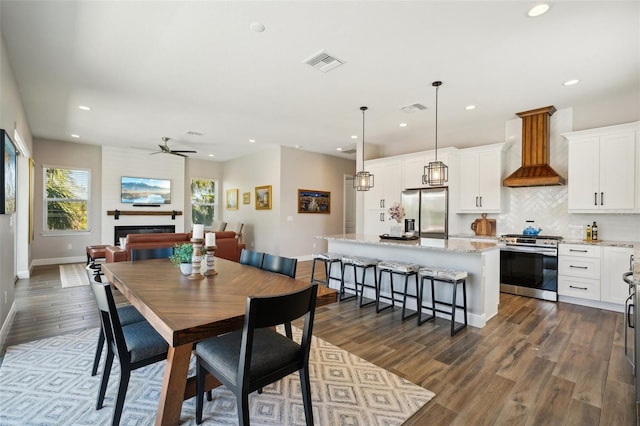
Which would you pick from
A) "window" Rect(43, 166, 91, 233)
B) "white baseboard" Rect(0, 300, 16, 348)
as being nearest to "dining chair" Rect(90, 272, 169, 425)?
"white baseboard" Rect(0, 300, 16, 348)

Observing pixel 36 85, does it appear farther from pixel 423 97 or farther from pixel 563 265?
pixel 563 265

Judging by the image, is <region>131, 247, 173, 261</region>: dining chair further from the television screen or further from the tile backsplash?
the television screen

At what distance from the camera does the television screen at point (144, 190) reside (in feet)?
25.9

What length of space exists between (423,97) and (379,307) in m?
2.89

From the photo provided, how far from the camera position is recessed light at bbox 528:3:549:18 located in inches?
92.8

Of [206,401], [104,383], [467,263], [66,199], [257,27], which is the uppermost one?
[257,27]

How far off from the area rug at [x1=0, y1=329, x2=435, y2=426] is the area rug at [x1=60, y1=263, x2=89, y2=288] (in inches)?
112

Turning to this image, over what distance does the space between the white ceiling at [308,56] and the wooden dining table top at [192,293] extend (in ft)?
6.78

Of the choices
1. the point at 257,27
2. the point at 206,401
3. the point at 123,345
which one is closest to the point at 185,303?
the point at 123,345

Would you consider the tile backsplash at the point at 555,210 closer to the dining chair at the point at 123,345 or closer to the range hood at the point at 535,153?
the range hood at the point at 535,153

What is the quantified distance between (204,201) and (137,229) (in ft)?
6.96

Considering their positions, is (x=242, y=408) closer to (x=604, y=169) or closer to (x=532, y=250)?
(x=532, y=250)

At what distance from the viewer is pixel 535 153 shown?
189 inches

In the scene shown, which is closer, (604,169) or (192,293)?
(192,293)
